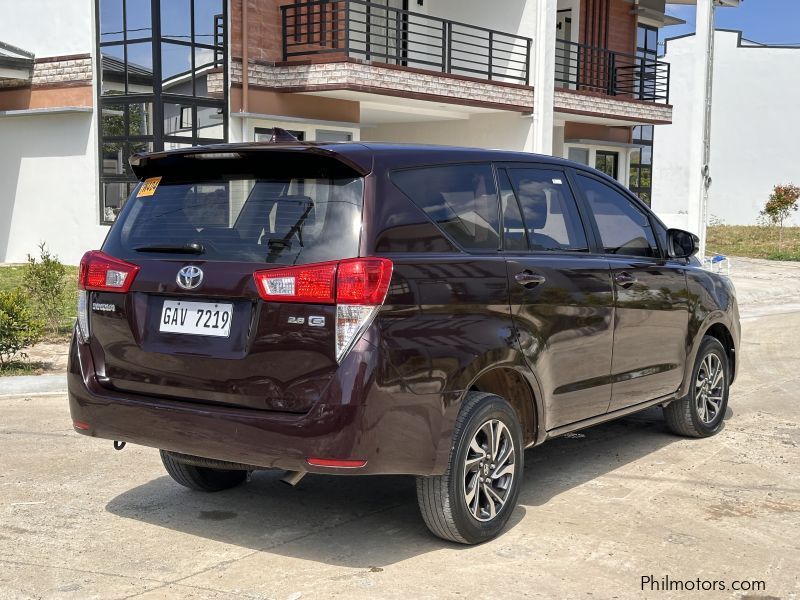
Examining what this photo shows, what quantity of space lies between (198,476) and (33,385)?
3.95 metres

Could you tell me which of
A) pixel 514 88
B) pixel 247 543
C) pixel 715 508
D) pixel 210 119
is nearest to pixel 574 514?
pixel 715 508

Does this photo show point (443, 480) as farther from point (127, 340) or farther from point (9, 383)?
point (9, 383)

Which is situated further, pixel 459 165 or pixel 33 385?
pixel 33 385

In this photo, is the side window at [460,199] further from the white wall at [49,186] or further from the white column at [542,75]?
the white column at [542,75]

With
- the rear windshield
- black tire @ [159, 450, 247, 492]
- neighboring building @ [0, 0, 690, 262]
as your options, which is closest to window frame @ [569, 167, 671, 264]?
the rear windshield

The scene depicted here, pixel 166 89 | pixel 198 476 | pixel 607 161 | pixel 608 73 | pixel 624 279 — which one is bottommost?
pixel 198 476

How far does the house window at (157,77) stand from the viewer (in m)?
19.0

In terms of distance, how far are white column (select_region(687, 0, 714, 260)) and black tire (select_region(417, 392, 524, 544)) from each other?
1626 centimetres

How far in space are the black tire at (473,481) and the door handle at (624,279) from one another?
130 cm

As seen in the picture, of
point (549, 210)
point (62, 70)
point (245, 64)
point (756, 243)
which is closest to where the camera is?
point (549, 210)

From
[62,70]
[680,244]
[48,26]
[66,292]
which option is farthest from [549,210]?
[48,26]

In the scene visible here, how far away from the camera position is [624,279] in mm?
6102

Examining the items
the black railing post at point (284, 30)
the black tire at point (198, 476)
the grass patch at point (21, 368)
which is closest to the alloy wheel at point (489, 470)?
the black tire at point (198, 476)

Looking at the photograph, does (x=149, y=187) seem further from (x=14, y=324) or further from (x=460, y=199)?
(x=14, y=324)
